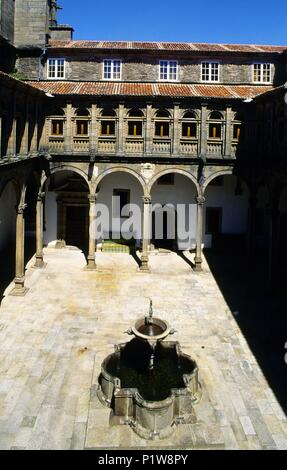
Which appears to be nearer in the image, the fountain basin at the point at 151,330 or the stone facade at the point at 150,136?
the fountain basin at the point at 151,330

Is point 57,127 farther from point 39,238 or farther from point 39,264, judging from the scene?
point 39,264

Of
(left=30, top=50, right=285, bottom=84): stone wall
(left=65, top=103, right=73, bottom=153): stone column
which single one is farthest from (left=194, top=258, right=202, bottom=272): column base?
(left=30, top=50, right=285, bottom=84): stone wall

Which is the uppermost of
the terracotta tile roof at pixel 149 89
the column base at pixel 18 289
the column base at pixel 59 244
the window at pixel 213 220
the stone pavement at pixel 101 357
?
the terracotta tile roof at pixel 149 89

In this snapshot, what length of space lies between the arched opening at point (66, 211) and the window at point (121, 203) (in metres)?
A: 1.99

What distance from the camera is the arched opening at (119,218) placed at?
31.3 metres

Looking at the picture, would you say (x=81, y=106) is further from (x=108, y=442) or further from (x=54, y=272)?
(x=108, y=442)

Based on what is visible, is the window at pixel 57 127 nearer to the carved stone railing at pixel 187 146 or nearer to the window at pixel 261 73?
the carved stone railing at pixel 187 146

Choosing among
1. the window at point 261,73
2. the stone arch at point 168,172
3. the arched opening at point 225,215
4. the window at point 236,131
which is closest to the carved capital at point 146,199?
the stone arch at point 168,172

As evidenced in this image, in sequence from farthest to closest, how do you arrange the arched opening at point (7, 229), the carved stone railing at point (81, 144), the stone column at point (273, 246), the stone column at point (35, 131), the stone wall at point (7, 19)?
the stone wall at point (7, 19)
the arched opening at point (7, 229)
the carved stone railing at point (81, 144)
the stone column at point (35, 131)
the stone column at point (273, 246)

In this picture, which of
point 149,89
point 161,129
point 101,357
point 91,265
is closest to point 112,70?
point 149,89

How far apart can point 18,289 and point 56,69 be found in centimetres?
1676

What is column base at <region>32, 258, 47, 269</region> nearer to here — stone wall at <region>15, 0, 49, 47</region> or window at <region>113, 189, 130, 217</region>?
window at <region>113, 189, 130, 217</region>

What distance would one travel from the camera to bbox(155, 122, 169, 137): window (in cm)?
2777

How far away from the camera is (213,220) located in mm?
32062
